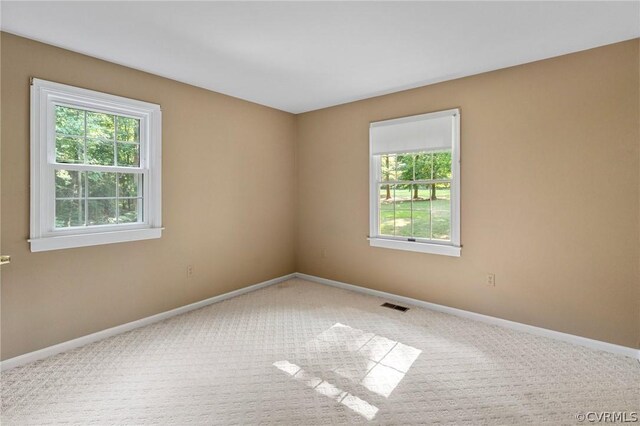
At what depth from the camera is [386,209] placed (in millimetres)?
4020

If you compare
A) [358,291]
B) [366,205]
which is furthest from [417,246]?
[358,291]

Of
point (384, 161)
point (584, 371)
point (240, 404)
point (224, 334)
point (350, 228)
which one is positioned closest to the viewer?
point (240, 404)

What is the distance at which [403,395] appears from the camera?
208cm

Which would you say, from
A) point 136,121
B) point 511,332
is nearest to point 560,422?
point 511,332

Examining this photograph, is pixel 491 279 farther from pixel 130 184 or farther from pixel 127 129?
pixel 127 129

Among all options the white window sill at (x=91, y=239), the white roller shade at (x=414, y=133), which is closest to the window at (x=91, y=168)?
the white window sill at (x=91, y=239)

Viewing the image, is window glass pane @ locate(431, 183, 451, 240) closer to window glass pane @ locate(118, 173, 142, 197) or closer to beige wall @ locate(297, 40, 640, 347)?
beige wall @ locate(297, 40, 640, 347)

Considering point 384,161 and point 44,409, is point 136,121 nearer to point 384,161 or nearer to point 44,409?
point 44,409

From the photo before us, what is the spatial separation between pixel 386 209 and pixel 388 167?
53 centimetres

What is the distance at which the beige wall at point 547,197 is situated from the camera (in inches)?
100.0

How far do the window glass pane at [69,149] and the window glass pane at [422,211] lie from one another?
3.41 meters

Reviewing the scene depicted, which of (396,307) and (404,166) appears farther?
(404,166)

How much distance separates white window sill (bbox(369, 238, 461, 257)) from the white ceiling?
181 cm

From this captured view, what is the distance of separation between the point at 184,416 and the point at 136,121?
2690 millimetres
